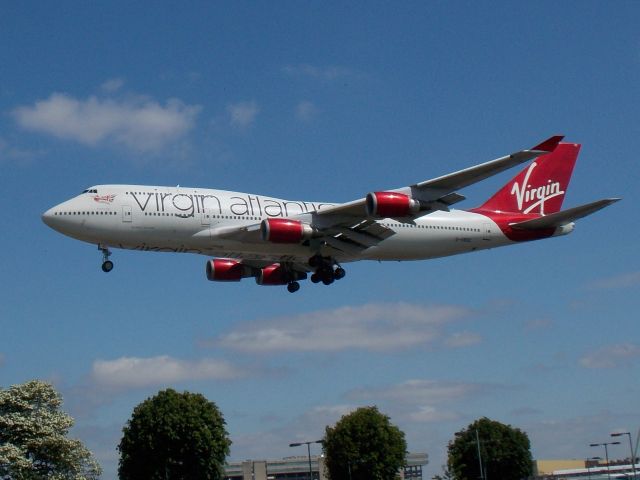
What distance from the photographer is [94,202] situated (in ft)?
153

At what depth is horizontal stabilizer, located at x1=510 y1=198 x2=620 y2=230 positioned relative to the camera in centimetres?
4656

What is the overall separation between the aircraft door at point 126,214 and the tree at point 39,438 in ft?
62.7

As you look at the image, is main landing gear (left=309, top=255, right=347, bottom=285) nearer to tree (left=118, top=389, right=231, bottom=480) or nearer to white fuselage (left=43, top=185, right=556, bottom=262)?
white fuselage (left=43, top=185, right=556, bottom=262)

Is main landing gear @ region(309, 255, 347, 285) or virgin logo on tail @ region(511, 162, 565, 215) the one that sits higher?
virgin logo on tail @ region(511, 162, 565, 215)

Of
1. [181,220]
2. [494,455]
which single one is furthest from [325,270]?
[494,455]

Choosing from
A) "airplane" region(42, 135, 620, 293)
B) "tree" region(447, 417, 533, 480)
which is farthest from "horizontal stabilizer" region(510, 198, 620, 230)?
"tree" region(447, 417, 533, 480)

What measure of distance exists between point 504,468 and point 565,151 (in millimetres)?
50135

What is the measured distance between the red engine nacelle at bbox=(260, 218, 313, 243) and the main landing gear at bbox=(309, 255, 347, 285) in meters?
3.51

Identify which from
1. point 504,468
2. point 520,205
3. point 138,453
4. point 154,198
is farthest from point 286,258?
point 504,468

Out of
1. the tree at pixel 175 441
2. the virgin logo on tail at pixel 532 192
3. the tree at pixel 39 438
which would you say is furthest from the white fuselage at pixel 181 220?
the tree at pixel 175 441

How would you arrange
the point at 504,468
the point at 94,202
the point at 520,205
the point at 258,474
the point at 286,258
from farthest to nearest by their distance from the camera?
the point at 258,474
the point at 504,468
the point at 520,205
the point at 286,258
the point at 94,202

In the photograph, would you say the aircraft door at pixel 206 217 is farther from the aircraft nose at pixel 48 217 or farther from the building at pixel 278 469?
the building at pixel 278 469

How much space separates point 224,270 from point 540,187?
66.7 feet

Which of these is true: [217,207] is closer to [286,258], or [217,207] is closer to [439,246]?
[286,258]
